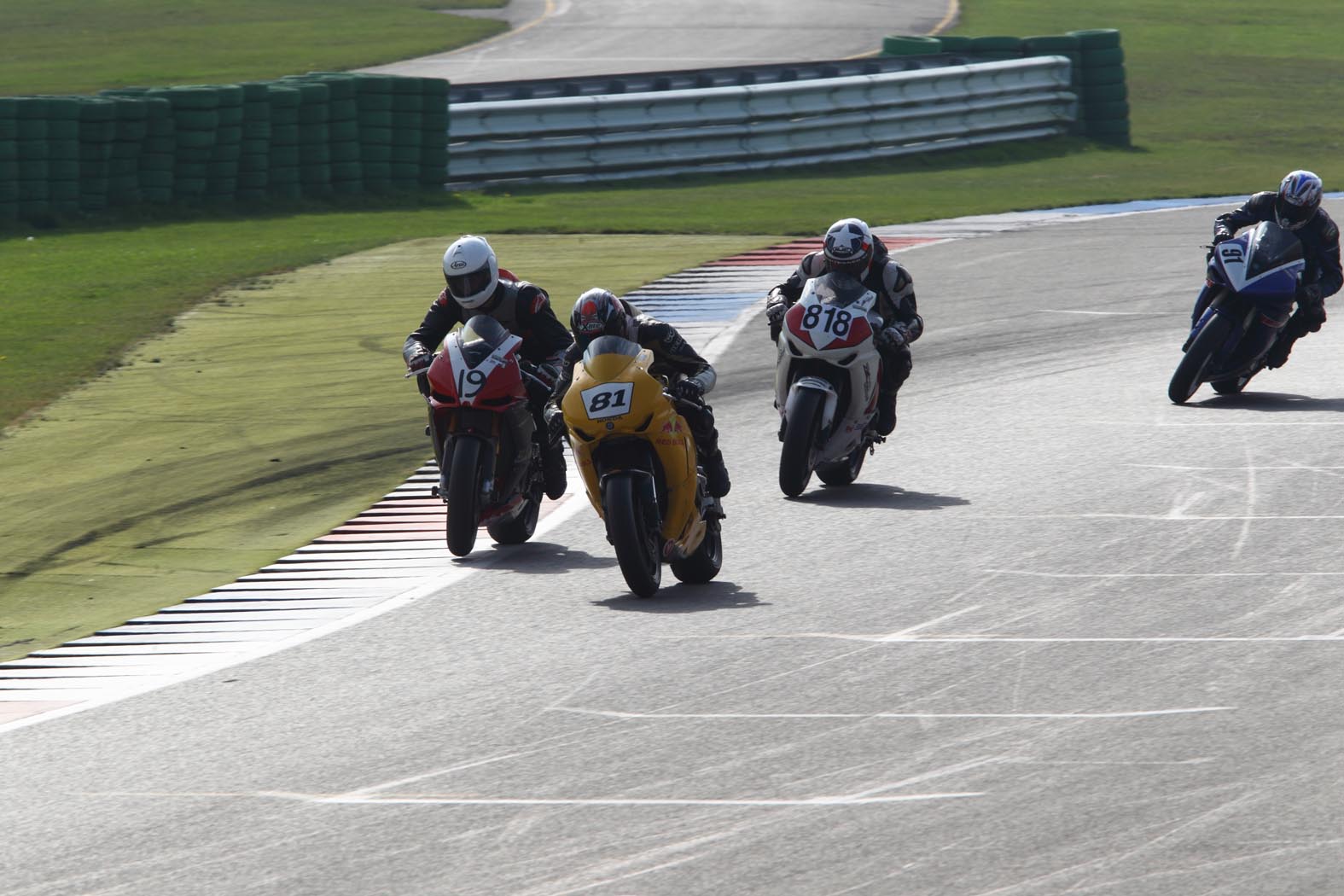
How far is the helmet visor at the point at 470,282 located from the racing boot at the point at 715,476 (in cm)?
179

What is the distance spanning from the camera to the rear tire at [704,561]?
31.3ft

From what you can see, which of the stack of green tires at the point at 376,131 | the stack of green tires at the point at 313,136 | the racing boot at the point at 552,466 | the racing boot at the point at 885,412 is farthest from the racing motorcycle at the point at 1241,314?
the stack of green tires at the point at 376,131

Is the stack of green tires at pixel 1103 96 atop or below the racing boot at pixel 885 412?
Answer: atop

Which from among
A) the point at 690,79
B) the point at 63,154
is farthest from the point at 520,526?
the point at 690,79

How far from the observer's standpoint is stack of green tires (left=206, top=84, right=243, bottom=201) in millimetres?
22922

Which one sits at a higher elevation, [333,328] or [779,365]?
[779,365]

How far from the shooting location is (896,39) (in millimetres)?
34062

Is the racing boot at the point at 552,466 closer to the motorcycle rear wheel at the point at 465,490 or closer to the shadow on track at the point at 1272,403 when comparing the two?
the motorcycle rear wheel at the point at 465,490

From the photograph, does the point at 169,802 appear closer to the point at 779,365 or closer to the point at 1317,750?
the point at 1317,750

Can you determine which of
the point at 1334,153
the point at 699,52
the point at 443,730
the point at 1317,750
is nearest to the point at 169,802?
the point at 443,730

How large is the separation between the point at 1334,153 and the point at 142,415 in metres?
20.9

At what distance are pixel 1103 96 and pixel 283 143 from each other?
13704 mm

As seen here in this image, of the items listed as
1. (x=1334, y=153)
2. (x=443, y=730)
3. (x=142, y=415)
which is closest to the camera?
(x=443, y=730)

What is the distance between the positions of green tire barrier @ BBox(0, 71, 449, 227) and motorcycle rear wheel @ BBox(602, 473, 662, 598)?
14680 mm
